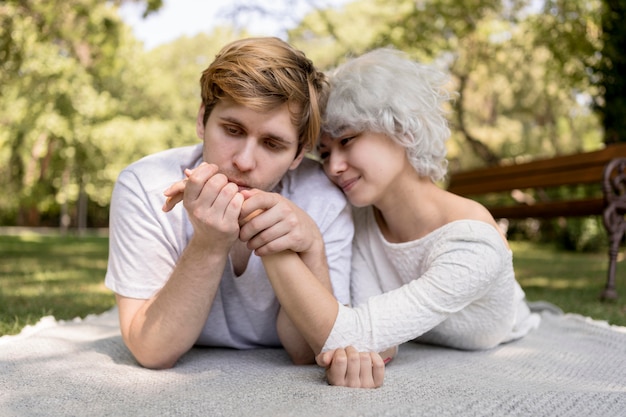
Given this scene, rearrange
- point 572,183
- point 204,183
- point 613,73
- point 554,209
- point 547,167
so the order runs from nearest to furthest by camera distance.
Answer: point 204,183 < point 554,209 < point 572,183 < point 547,167 < point 613,73

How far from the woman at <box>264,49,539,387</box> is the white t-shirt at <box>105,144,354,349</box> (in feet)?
0.39

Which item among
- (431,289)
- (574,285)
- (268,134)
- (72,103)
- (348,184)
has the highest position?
(268,134)

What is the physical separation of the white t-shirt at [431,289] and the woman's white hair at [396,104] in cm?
35

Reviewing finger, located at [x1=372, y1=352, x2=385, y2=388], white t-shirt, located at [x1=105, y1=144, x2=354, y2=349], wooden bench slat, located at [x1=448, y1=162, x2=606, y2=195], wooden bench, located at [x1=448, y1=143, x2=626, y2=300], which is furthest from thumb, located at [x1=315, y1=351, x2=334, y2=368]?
wooden bench slat, located at [x1=448, y1=162, x2=606, y2=195]

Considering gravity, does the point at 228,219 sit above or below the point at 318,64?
above

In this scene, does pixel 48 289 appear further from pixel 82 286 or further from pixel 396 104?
pixel 396 104

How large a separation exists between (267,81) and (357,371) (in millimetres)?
Answer: 942

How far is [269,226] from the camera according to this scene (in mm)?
1900

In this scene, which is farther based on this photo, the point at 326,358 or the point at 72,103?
the point at 72,103

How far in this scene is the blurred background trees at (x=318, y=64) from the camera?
7668mm

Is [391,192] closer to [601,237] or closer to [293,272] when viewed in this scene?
[293,272]

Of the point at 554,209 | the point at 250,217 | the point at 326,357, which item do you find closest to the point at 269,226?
the point at 250,217

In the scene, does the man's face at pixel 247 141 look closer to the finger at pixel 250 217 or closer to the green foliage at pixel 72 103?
the finger at pixel 250 217

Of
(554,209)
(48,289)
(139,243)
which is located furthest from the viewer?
(554,209)
